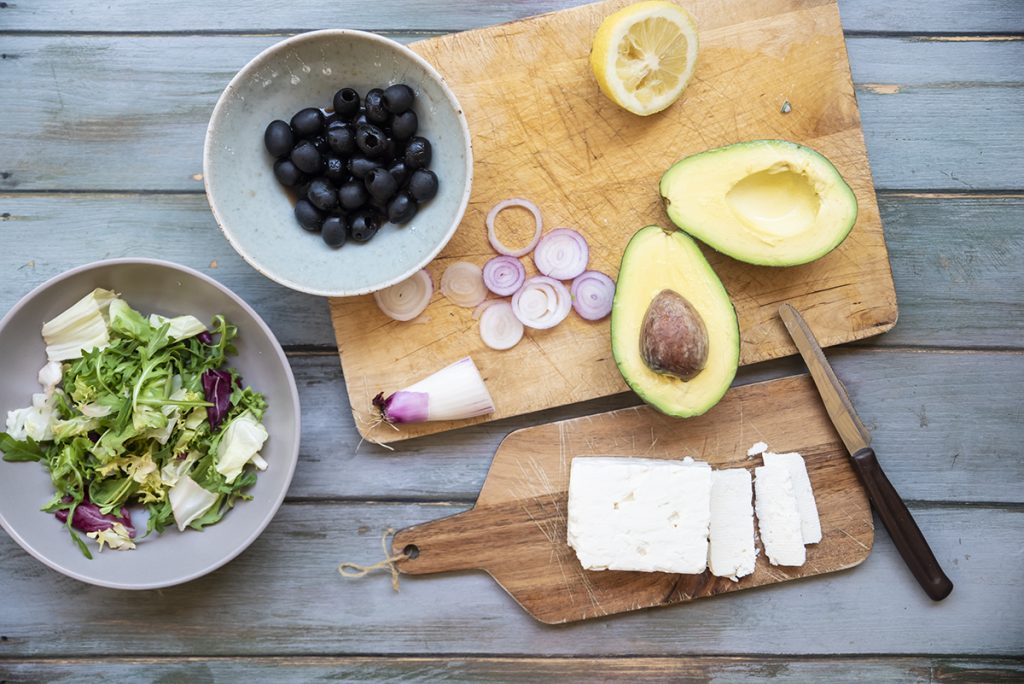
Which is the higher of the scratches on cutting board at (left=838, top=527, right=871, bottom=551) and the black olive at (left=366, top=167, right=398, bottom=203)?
the black olive at (left=366, top=167, right=398, bottom=203)

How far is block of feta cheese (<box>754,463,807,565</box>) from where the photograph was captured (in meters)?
1.43

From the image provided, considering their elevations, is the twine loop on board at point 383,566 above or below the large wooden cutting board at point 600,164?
below

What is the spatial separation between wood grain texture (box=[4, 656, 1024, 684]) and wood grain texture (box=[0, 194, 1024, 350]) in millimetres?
628

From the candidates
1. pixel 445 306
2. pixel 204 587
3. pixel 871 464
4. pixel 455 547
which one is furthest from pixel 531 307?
pixel 204 587

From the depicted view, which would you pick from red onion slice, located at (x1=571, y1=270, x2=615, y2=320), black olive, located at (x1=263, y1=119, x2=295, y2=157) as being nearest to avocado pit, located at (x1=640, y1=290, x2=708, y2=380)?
red onion slice, located at (x1=571, y1=270, x2=615, y2=320)

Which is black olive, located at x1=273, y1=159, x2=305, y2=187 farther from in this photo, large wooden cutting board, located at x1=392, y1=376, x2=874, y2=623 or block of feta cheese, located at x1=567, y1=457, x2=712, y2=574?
block of feta cheese, located at x1=567, y1=457, x2=712, y2=574

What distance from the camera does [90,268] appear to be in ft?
4.44

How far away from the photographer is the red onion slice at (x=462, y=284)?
1.45 metres

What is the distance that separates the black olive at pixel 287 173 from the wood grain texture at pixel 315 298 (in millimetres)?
216

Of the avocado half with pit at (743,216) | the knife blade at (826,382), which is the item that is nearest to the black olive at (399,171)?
the avocado half with pit at (743,216)

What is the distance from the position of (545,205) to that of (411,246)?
0.27 metres

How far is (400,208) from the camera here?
134cm

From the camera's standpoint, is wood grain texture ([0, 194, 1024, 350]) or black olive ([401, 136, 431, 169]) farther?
wood grain texture ([0, 194, 1024, 350])

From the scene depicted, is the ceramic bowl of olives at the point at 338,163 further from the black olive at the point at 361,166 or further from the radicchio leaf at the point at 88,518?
the radicchio leaf at the point at 88,518
